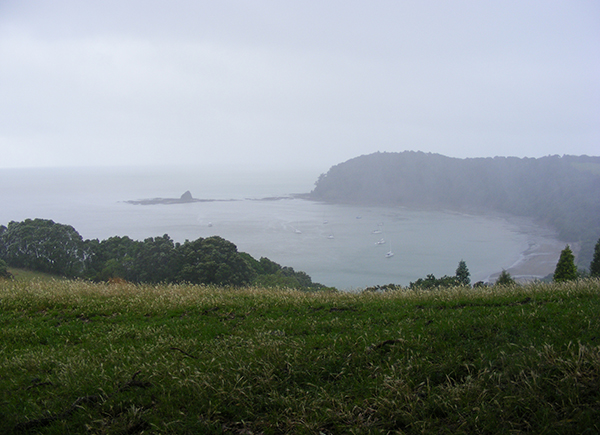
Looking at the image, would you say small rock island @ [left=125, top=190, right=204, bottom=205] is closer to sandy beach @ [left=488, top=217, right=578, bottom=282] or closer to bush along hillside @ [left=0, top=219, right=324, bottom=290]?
bush along hillside @ [left=0, top=219, right=324, bottom=290]

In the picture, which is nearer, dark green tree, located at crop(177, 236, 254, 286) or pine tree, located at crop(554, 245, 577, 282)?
pine tree, located at crop(554, 245, 577, 282)

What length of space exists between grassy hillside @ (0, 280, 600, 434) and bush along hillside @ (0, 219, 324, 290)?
77.5 ft

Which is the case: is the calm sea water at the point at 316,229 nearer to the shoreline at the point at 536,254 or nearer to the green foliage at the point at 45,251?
the shoreline at the point at 536,254

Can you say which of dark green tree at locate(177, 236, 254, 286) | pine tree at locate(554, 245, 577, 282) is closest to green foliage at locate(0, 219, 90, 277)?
dark green tree at locate(177, 236, 254, 286)

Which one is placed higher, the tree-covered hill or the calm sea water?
the tree-covered hill

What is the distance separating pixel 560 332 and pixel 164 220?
301 ft

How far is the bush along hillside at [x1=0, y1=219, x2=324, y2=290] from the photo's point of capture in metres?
30.9

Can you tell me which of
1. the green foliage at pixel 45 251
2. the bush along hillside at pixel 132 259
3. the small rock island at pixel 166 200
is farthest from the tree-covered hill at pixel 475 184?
the green foliage at pixel 45 251

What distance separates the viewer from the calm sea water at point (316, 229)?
61625mm

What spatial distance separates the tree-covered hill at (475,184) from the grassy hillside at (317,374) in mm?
117281

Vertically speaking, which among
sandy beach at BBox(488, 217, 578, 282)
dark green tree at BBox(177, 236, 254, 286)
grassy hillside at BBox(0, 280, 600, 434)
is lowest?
sandy beach at BBox(488, 217, 578, 282)

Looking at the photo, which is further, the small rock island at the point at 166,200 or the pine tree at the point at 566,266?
the small rock island at the point at 166,200

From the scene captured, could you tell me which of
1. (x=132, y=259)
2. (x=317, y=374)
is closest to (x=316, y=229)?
(x=132, y=259)

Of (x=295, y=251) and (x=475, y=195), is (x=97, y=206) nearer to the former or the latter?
(x=295, y=251)
